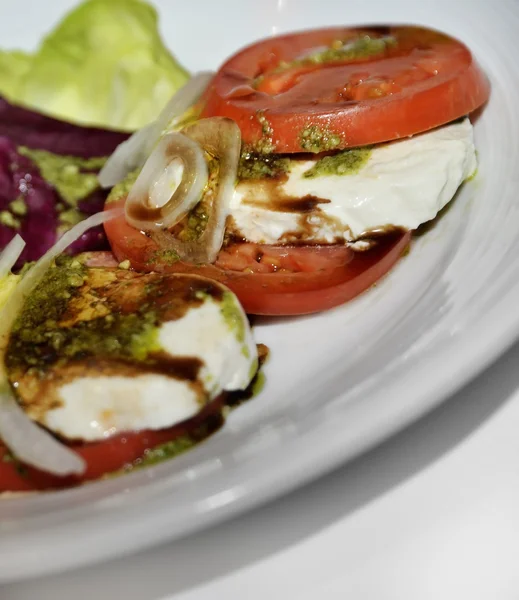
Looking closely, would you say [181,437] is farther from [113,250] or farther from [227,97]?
[227,97]

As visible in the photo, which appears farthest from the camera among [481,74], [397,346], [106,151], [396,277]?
[106,151]

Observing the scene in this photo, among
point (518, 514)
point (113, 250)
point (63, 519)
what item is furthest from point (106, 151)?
point (518, 514)

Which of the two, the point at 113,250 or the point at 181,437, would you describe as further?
the point at 113,250

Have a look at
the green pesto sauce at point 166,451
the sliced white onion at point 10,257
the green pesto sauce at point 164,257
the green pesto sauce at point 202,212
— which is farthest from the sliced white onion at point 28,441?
the green pesto sauce at point 202,212

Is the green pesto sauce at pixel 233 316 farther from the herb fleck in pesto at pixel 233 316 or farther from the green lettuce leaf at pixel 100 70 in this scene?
the green lettuce leaf at pixel 100 70

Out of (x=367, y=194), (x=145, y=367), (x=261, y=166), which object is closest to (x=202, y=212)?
(x=261, y=166)

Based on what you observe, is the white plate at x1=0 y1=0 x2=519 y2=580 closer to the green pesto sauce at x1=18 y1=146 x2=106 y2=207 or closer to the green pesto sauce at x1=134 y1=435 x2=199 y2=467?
the green pesto sauce at x1=134 y1=435 x2=199 y2=467

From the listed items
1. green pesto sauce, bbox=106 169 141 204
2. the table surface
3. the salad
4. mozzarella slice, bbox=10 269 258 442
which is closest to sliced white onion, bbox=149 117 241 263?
→ the salad

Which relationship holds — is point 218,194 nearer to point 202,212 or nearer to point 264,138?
point 202,212
